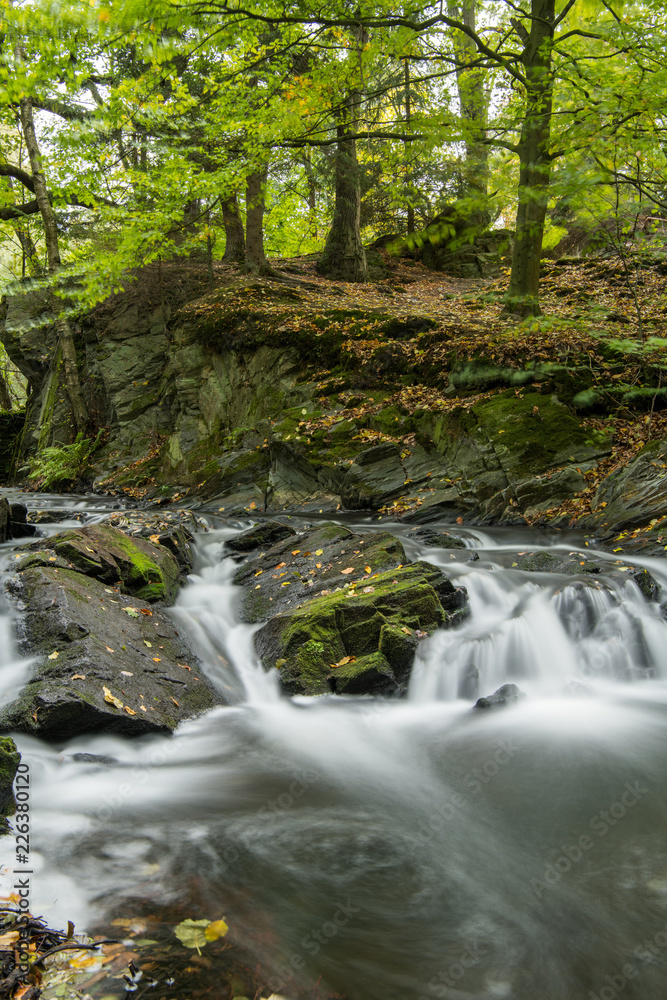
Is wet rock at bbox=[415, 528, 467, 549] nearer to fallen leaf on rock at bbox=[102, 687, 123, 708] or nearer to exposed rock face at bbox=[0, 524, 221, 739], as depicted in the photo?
exposed rock face at bbox=[0, 524, 221, 739]

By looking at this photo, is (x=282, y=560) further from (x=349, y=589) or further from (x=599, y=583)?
(x=599, y=583)

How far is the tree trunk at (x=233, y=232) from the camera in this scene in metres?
17.0

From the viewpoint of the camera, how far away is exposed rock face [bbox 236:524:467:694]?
5145 millimetres

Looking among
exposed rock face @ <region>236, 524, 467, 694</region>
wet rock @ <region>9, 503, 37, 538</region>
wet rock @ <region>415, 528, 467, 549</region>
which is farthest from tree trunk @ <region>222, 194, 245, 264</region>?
exposed rock face @ <region>236, 524, 467, 694</region>

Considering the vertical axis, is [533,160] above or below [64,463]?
above

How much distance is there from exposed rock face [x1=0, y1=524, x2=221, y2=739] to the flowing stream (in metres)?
0.18

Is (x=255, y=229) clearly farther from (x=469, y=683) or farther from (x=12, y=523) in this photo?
(x=469, y=683)

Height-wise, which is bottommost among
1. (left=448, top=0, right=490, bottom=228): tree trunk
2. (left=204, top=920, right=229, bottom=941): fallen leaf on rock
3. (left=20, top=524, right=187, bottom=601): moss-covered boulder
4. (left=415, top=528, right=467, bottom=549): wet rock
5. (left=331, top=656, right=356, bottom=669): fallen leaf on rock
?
(left=331, top=656, right=356, bottom=669): fallen leaf on rock

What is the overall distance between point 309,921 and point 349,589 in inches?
137

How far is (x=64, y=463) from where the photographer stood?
49.2 feet

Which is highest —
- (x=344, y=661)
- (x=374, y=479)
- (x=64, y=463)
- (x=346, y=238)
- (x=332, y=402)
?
(x=346, y=238)

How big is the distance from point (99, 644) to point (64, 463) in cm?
1178

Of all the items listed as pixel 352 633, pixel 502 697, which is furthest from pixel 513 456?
pixel 352 633

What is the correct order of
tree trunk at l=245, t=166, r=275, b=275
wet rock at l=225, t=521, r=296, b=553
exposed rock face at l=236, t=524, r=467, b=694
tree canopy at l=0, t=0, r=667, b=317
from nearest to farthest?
exposed rock face at l=236, t=524, r=467, b=694, tree canopy at l=0, t=0, r=667, b=317, wet rock at l=225, t=521, r=296, b=553, tree trunk at l=245, t=166, r=275, b=275
